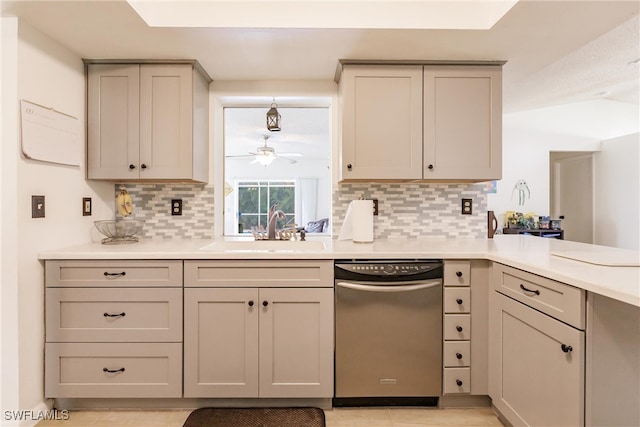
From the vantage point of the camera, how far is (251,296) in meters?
1.85

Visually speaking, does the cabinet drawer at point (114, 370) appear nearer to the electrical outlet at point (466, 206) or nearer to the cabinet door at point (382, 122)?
the cabinet door at point (382, 122)

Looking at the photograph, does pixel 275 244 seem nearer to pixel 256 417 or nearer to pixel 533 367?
pixel 256 417

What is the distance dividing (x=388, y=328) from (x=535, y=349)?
2.19 feet

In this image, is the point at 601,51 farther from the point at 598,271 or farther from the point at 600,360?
the point at 600,360

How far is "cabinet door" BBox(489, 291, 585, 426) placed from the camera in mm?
1255

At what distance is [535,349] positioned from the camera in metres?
1.46

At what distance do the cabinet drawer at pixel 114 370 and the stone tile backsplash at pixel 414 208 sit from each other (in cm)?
132

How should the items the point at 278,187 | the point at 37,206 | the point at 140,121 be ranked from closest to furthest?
1. the point at 37,206
2. the point at 140,121
3. the point at 278,187

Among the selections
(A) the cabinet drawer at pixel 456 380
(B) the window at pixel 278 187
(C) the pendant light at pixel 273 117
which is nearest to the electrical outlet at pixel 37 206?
(C) the pendant light at pixel 273 117

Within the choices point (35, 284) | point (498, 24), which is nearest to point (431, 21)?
point (498, 24)

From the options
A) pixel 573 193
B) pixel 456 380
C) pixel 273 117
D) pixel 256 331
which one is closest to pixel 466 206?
pixel 456 380

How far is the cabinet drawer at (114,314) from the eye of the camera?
1.83 meters

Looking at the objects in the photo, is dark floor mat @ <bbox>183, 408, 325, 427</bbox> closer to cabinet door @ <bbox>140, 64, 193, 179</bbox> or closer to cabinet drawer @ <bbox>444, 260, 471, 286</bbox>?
cabinet drawer @ <bbox>444, 260, 471, 286</bbox>

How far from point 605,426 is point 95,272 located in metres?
2.28
